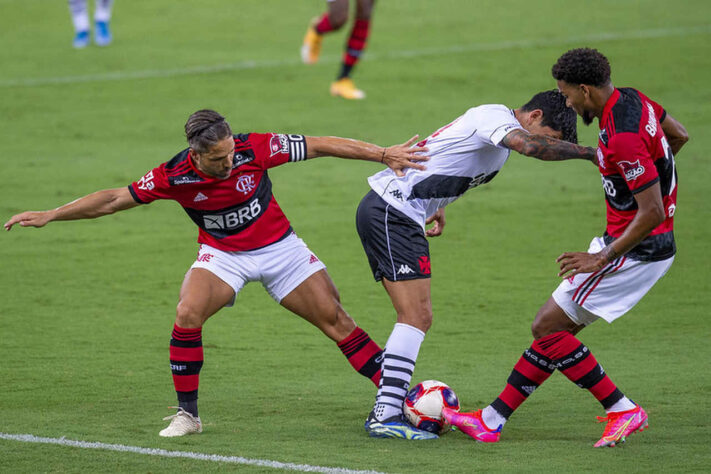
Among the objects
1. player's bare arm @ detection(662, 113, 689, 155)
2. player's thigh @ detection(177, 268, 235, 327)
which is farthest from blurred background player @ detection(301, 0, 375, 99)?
player's thigh @ detection(177, 268, 235, 327)

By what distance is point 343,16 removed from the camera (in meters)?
18.4

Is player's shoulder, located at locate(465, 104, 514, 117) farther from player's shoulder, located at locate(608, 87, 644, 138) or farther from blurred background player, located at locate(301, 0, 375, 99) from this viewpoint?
blurred background player, located at locate(301, 0, 375, 99)

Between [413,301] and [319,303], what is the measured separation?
0.64 meters

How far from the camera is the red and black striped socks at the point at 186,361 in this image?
22.2ft

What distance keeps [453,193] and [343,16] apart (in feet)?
39.2

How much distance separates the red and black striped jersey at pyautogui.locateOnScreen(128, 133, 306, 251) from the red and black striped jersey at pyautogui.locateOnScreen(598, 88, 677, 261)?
1.85m

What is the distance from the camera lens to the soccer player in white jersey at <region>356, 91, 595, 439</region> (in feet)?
22.0

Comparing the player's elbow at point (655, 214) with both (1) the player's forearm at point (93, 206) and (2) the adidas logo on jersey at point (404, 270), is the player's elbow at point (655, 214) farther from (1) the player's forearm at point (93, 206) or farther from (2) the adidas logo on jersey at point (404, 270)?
(1) the player's forearm at point (93, 206)

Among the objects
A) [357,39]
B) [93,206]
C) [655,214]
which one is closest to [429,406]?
[655,214]

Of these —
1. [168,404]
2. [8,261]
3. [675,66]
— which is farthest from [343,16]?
[168,404]

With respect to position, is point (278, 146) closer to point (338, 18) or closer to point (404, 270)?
Answer: point (404, 270)

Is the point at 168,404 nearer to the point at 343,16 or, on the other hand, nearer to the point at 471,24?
the point at 343,16

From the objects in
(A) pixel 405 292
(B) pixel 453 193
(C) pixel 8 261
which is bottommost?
(C) pixel 8 261

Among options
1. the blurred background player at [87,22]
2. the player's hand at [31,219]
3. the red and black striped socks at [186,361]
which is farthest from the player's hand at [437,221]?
the blurred background player at [87,22]
